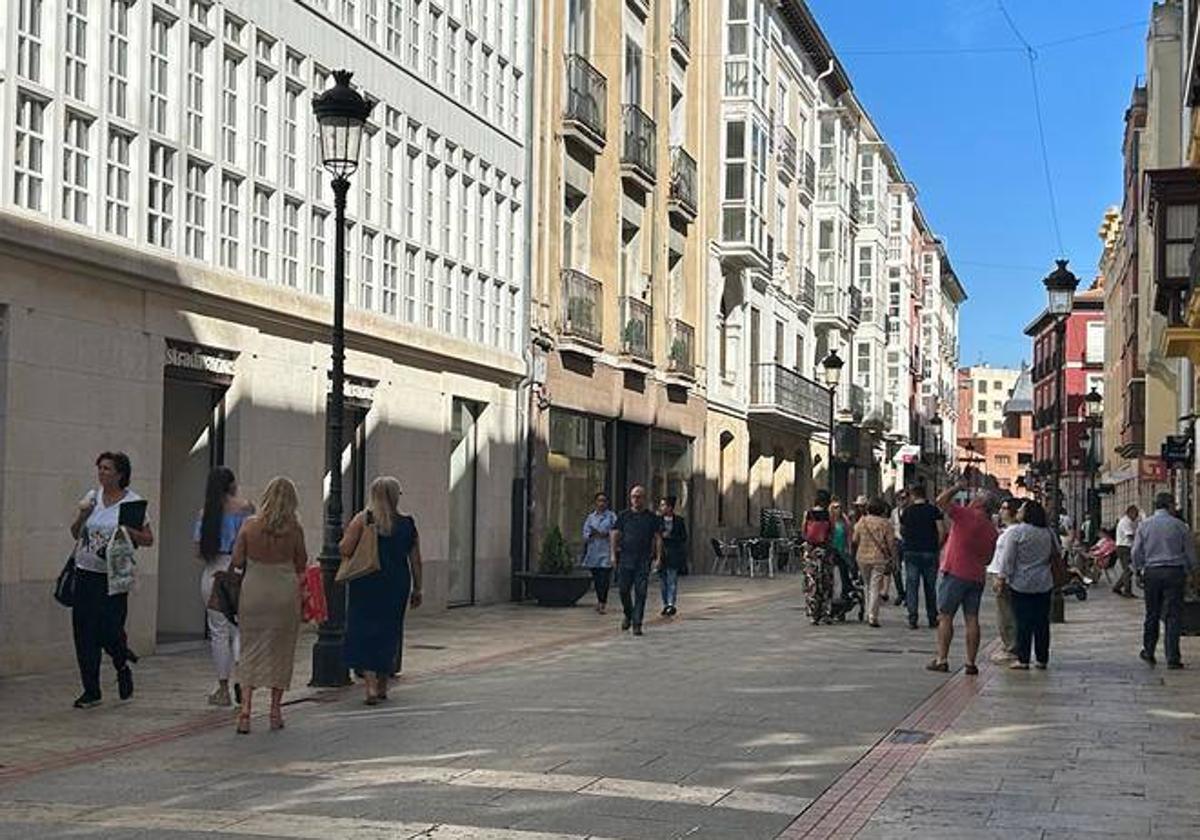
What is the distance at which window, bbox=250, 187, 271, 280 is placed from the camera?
62.4 ft

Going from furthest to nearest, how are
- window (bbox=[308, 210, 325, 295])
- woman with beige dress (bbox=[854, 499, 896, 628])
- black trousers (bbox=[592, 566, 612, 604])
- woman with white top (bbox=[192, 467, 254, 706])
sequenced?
black trousers (bbox=[592, 566, 612, 604]) < woman with beige dress (bbox=[854, 499, 896, 628]) < window (bbox=[308, 210, 325, 295]) < woman with white top (bbox=[192, 467, 254, 706])

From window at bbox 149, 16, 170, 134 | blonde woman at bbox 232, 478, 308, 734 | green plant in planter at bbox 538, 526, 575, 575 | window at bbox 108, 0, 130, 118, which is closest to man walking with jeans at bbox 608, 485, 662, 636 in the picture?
green plant in planter at bbox 538, 526, 575, 575

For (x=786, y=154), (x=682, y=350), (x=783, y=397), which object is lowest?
(x=783, y=397)

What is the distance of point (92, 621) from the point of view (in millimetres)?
12617

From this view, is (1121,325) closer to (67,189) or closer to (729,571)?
(729,571)

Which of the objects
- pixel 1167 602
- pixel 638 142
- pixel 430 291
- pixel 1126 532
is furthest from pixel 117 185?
pixel 1126 532

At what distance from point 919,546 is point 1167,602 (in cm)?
498

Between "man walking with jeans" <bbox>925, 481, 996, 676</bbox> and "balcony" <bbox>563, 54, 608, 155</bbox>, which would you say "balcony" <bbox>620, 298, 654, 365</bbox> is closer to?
"balcony" <bbox>563, 54, 608, 155</bbox>

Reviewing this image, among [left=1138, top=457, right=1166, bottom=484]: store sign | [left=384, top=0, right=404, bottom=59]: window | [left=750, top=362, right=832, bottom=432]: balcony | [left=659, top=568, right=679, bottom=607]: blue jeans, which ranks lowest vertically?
[left=659, top=568, right=679, bottom=607]: blue jeans

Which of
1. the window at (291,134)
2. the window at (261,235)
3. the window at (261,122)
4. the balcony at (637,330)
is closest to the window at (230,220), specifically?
the window at (261,235)

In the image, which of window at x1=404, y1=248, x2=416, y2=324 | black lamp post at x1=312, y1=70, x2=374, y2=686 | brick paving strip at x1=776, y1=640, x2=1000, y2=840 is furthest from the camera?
window at x1=404, y1=248, x2=416, y2=324

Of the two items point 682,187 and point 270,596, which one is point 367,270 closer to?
point 270,596

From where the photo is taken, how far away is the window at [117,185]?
53.3 ft

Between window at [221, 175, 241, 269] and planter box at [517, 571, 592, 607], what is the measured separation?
29.8 ft
